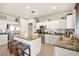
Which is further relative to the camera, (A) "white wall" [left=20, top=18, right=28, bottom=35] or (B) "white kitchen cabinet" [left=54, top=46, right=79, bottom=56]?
(A) "white wall" [left=20, top=18, right=28, bottom=35]

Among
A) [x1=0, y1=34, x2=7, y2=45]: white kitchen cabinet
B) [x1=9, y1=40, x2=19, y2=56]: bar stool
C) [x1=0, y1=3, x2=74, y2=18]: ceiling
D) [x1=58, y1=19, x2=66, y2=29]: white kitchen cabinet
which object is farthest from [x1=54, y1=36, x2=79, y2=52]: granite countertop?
[x1=0, y1=34, x2=7, y2=45]: white kitchen cabinet

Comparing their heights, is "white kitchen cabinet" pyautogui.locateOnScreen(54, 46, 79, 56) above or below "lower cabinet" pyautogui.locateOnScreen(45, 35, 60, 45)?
below

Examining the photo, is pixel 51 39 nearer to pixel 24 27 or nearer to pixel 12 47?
pixel 24 27

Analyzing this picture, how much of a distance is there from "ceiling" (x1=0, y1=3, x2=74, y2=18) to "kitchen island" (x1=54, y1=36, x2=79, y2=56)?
525 millimetres

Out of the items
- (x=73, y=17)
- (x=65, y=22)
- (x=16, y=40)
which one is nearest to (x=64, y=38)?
(x=65, y=22)

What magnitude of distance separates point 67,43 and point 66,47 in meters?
0.08

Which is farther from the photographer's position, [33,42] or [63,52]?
[33,42]

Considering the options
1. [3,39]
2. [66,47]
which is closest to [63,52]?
[66,47]

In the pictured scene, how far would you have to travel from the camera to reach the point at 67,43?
1.64 meters

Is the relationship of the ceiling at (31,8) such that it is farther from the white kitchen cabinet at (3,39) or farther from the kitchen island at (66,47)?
the kitchen island at (66,47)

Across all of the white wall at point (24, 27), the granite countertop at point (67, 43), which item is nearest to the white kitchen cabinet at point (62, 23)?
the granite countertop at point (67, 43)

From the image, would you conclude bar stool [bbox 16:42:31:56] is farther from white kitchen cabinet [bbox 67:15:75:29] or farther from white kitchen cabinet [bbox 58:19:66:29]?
white kitchen cabinet [bbox 67:15:75:29]

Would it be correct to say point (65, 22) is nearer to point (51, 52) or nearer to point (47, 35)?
point (47, 35)

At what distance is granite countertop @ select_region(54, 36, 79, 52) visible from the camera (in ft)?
5.19
